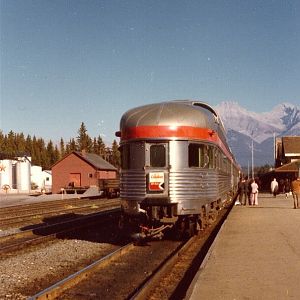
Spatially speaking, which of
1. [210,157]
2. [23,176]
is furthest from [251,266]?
[23,176]

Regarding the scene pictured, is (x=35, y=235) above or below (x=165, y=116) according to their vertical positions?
below

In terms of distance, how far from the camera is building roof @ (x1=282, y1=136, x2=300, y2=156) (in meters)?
56.9

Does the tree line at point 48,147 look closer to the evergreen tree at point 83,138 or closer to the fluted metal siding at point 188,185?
the evergreen tree at point 83,138

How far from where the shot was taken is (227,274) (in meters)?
8.34

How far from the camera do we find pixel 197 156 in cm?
1316

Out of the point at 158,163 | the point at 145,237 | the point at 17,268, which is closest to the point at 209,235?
the point at 145,237

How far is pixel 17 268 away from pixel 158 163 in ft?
13.7

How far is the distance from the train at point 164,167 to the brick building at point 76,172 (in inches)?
2042

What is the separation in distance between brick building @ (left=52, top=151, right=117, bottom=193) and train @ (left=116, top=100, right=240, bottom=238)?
170 ft

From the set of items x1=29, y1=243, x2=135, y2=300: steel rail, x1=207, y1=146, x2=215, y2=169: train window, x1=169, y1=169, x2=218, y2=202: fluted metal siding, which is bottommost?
x1=29, y1=243, x2=135, y2=300: steel rail

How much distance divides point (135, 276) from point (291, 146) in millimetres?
51638

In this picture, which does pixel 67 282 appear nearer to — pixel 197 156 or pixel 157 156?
pixel 157 156

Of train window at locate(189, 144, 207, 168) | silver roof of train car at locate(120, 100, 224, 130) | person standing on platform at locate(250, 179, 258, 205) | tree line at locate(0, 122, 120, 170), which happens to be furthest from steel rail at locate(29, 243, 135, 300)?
tree line at locate(0, 122, 120, 170)

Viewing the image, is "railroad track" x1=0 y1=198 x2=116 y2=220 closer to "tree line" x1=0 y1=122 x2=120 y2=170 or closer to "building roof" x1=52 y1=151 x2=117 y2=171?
"building roof" x1=52 y1=151 x2=117 y2=171
